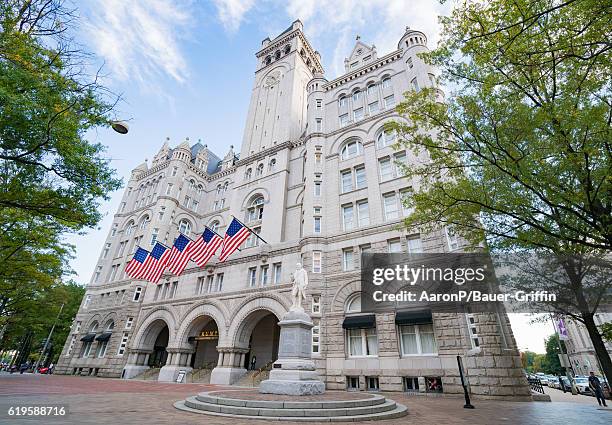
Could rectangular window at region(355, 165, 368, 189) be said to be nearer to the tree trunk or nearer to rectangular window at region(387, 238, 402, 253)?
rectangular window at region(387, 238, 402, 253)

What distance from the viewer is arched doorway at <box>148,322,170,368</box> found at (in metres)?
30.4

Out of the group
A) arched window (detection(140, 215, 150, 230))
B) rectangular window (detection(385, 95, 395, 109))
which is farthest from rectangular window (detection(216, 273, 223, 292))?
rectangular window (detection(385, 95, 395, 109))

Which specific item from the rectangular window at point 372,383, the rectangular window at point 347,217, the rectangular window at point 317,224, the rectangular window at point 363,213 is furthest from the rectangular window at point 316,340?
the rectangular window at point 363,213

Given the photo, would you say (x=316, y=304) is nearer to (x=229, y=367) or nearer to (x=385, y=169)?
(x=229, y=367)

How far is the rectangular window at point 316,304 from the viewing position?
68.2 ft

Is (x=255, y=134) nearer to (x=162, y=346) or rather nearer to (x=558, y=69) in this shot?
(x=162, y=346)

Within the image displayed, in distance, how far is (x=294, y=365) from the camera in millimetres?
11906

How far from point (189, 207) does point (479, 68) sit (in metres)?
36.9

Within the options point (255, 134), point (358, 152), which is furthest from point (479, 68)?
point (255, 134)

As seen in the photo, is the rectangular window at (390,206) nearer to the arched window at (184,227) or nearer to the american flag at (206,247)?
the american flag at (206,247)

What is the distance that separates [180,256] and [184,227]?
1639 centimetres

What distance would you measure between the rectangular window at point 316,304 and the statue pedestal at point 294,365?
760cm

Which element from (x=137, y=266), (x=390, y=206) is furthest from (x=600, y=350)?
(x=137, y=266)

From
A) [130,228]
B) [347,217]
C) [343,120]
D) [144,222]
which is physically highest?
[343,120]
